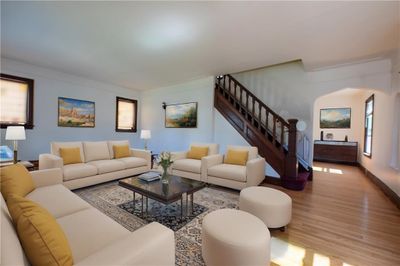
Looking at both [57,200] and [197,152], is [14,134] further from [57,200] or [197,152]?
[197,152]

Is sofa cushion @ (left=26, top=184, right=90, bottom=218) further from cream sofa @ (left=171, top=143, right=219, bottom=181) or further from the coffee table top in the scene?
cream sofa @ (left=171, top=143, right=219, bottom=181)

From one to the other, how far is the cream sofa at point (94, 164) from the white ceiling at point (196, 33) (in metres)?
1.99

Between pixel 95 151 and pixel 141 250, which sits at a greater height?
pixel 95 151

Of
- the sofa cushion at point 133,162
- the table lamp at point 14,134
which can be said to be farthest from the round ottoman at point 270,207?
the table lamp at point 14,134

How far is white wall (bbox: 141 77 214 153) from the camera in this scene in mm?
5375

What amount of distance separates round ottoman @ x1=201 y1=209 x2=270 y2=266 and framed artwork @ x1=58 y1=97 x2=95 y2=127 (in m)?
5.30

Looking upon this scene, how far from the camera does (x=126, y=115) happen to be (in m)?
6.84

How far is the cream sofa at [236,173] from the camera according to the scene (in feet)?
10.6

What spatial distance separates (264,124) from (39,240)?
491cm

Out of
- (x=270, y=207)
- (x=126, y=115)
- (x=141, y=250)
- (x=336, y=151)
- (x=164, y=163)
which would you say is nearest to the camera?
(x=141, y=250)

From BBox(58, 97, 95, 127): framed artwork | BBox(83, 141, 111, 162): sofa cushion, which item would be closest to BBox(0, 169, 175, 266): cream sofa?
BBox(83, 141, 111, 162): sofa cushion

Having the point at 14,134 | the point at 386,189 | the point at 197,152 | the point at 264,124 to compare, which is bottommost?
the point at 386,189

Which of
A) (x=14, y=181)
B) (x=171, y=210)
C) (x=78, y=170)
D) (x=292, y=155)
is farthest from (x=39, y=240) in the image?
(x=292, y=155)

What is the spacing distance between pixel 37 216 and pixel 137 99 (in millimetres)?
6620
